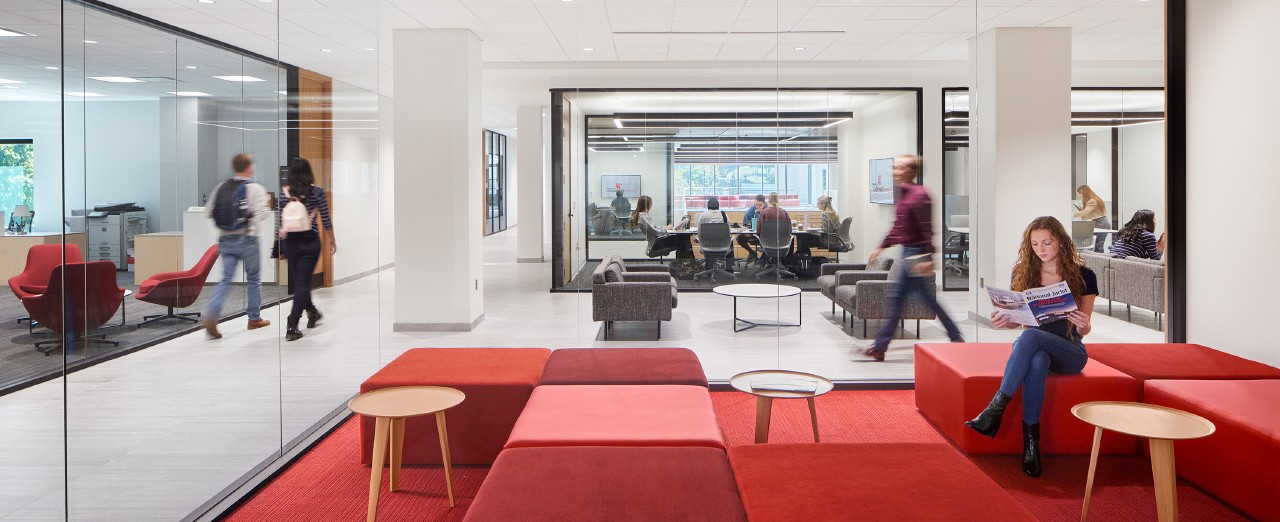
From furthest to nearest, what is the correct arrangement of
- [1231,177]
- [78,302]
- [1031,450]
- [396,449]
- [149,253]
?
[1231,177] < [1031,450] < [396,449] < [149,253] < [78,302]

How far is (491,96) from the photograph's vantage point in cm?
1159

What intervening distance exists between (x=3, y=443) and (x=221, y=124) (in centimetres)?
149

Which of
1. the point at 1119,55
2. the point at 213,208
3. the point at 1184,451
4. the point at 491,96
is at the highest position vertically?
the point at 491,96

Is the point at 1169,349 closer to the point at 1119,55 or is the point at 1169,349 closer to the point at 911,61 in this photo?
the point at 1119,55

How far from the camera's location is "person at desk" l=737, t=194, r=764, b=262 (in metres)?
6.39

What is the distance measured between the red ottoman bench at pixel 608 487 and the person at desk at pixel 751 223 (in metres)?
3.69

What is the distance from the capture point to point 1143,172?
5.38 m

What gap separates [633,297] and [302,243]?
10.2 ft

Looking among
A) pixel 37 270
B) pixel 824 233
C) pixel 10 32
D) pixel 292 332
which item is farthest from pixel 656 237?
pixel 10 32

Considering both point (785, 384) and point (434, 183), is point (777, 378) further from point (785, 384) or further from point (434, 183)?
point (434, 183)

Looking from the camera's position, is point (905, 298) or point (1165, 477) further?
point (905, 298)

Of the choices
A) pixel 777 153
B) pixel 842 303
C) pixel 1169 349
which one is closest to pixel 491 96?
pixel 777 153

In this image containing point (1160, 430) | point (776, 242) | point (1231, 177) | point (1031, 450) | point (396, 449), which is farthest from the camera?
point (776, 242)

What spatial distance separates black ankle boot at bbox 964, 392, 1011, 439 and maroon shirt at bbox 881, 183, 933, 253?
1.82 m
